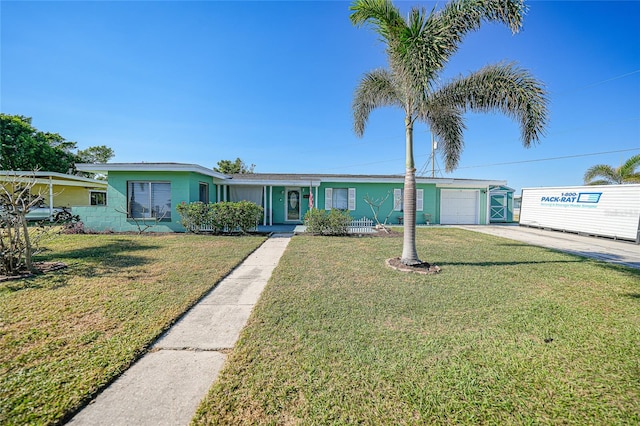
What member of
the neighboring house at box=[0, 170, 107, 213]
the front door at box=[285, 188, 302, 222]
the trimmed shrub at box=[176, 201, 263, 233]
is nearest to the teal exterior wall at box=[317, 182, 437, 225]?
the front door at box=[285, 188, 302, 222]

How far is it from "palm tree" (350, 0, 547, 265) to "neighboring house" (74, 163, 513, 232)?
7.23 m

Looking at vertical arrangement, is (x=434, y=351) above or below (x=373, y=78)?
below

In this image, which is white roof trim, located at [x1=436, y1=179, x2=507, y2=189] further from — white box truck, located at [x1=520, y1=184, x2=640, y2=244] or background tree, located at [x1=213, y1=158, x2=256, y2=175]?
background tree, located at [x1=213, y1=158, x2=256, y2=175]

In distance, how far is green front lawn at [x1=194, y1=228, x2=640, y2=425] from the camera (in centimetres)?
200

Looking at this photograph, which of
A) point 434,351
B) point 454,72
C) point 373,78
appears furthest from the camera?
point 373,78

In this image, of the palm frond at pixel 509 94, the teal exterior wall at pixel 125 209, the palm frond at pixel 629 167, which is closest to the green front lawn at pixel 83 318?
the teal exterior wall at pixel 125 209

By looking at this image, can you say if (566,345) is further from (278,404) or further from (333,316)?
(278,404)

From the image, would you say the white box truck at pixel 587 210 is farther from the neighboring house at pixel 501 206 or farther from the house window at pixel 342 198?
the house window at pixel 342 198

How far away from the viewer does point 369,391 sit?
85.7 inches

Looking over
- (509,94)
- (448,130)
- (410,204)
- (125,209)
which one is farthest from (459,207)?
(125,209)

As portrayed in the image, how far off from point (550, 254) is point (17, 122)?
3513cm

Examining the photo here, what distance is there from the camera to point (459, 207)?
687 inches

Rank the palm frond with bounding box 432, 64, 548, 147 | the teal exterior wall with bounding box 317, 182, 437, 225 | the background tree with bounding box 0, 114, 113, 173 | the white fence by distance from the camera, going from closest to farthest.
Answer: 1. the palm frond with bounding box 432, 64, 548, 147
2. the white fence
3. the teal exterior wall with bounding box 317, 182, 437, 225
4. the background tree with bounding box 0, 114, 113, 173

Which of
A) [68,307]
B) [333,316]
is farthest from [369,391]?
[68,307]
